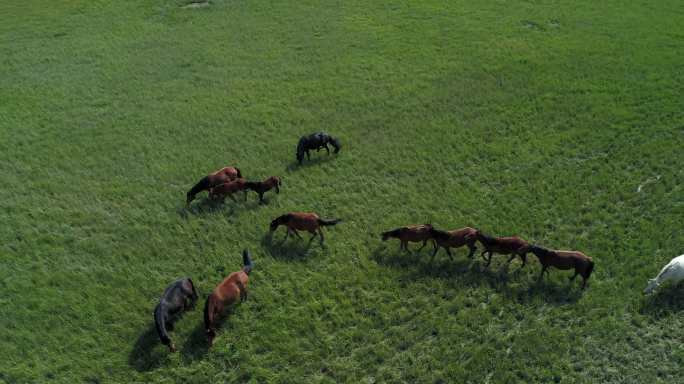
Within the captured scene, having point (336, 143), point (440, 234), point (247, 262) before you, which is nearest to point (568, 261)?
point (440, 234)

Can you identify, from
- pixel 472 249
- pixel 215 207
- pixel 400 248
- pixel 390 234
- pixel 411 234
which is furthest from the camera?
pixel 215 207

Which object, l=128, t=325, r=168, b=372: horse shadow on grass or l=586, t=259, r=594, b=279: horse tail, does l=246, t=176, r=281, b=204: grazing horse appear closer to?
l=128, t=325, r=168, b=372: horse shadow on grass

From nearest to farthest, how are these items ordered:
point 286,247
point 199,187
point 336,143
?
1. point 286,247
2. point 199,187
3. point 336,143

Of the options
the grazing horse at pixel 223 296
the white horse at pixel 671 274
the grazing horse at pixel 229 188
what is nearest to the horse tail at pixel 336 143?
the grazing horse at pixel 229 188

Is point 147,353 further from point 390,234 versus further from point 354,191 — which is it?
point 354,191

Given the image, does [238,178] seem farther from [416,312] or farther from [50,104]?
[50,104]

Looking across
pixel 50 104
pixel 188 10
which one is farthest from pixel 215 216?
pixel 188 10

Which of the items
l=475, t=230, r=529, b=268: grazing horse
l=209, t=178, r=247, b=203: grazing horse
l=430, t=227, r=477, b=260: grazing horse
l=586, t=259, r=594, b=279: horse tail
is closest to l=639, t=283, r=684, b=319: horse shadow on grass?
l=586, t=259, r=594, b=279: horse tail
